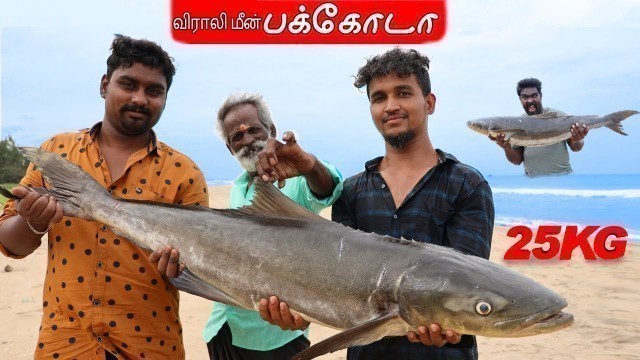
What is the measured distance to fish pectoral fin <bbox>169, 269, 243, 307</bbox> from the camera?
2.77 metres

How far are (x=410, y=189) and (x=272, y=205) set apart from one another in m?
0.71

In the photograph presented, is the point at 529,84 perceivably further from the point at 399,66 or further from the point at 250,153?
the point at 399,66

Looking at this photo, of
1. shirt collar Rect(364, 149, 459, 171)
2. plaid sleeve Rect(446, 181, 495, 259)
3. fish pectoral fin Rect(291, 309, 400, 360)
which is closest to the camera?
fish pectoral fin Rect(291, 309, 400, 360)

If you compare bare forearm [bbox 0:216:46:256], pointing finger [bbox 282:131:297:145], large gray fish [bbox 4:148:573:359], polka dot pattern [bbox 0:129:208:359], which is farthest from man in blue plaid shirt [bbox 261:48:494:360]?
bare forearm [bbox 0:216:46:256]

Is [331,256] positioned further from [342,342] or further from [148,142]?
[148,142]

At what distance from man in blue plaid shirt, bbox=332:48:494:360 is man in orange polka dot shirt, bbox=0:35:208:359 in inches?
38.5

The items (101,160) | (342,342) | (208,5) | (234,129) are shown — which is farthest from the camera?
(208,5)

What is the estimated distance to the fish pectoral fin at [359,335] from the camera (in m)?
2.24

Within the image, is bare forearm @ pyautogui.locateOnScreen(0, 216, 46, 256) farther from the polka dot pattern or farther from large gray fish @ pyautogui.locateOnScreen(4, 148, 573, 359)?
large gray fish @ pyautogui.locateOnScreen(4, 148, 573, 359)

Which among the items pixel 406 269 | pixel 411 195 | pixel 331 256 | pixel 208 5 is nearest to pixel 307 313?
pixel 331 256

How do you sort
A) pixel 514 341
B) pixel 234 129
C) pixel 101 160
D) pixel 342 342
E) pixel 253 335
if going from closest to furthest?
pixel 342 342 → pixel 101 160 → pixel 253 335 → pixel 234 129 → pixel 514 341

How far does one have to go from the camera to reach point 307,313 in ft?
8.33

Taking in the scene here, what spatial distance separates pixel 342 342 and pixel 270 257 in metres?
0.59

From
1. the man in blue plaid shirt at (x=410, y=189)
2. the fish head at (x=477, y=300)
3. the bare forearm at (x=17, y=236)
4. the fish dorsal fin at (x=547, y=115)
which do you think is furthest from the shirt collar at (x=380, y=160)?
the fish dorsal fin at (x=547, y=115)
